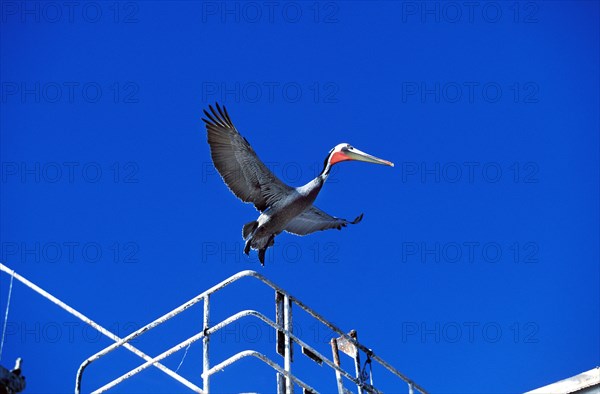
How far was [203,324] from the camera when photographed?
19.6ft

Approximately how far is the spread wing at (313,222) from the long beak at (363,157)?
108 cm

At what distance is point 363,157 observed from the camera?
39.2 ft

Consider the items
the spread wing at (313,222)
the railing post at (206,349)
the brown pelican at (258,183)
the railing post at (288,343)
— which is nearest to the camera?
the railing post at (206,349)

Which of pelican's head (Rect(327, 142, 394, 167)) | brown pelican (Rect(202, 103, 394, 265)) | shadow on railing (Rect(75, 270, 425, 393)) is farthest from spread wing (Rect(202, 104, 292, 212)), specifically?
shadow on railing (Rect(75, 270, 425, 393))

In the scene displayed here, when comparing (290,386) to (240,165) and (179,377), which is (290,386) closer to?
(179,377)

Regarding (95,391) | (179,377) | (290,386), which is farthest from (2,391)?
(290,386)

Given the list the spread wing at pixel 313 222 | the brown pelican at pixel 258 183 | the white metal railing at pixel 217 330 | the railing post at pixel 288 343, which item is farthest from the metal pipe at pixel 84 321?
the spread wing at pixel 313 222

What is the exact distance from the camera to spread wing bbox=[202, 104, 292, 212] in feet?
37.1

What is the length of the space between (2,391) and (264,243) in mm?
6888

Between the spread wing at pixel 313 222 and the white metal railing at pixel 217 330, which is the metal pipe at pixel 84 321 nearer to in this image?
the white metal railing at pixel 217 330

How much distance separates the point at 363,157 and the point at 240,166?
7.36ft

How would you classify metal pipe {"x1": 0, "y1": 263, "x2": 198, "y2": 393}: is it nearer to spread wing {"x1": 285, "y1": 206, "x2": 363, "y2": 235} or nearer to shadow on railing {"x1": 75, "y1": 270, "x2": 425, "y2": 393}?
shadow on railing {"x1": 75, "y1": 270, "x2": 425, "y2": 393}

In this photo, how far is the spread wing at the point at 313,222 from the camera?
12.3 metres

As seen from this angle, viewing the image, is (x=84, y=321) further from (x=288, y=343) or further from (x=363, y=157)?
(x=363, y=157)
